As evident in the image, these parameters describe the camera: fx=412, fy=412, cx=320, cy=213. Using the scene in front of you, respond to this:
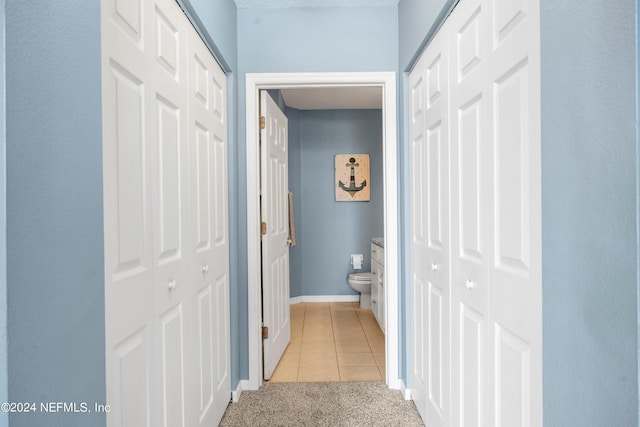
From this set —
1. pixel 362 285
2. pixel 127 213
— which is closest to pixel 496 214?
pixel 127 213

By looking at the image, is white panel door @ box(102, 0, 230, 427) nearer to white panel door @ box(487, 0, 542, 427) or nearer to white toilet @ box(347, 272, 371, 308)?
white panel door @ box(487, 0, 542, 427)

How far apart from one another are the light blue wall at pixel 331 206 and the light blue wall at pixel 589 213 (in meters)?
4.17

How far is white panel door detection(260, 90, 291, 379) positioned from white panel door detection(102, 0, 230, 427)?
54 centimetres

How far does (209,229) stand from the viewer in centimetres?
204

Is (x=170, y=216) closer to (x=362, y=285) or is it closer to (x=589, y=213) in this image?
(x=589, y=213)

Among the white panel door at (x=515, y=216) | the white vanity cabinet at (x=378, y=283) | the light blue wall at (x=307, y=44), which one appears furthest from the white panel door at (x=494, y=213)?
the white vanity cabinet at (x=378, y=283)

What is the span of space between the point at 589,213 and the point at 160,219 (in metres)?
1.24

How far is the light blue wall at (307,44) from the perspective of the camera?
2.57 metres

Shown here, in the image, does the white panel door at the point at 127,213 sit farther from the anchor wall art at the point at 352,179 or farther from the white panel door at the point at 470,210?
the anchor wall art at the point at 352,179

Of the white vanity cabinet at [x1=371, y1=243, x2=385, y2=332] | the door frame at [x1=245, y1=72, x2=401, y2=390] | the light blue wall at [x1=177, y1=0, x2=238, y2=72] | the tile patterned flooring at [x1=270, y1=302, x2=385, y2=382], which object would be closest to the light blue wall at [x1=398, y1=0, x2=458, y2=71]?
the door frame at [x1=245, y1=72, x2=401, y2=390]

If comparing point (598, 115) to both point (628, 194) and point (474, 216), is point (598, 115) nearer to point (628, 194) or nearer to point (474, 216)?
point (628, 194)

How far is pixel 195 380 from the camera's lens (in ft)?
5.84

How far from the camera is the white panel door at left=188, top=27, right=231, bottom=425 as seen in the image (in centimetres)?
183

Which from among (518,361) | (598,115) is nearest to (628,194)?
(598,115)
